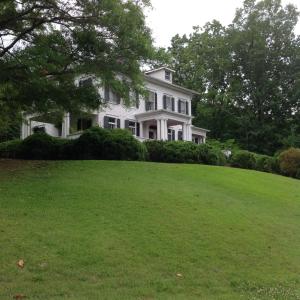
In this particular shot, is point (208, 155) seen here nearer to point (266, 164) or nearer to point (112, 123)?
point (266, 164)

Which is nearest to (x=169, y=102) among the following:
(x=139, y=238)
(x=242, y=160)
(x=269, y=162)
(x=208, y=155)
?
(x=269, y=162)

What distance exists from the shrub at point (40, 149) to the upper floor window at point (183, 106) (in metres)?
20.9

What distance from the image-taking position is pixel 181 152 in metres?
25.7

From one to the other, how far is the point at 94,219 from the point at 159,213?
75.0 inches

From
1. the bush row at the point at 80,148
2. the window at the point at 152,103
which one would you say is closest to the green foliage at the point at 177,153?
the bush row at the point at 80,148

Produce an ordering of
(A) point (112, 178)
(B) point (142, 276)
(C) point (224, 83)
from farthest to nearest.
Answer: (C) point (224, 83), (A) point (112, 178), (B) point (142, 276)

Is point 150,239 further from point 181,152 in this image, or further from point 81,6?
point 181,152

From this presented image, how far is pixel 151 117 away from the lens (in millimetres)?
38688

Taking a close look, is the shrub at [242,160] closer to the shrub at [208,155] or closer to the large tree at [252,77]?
the shrub at [208,155]

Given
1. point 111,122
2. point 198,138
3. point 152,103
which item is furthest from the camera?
point 198,138

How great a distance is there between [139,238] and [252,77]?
4760 cm

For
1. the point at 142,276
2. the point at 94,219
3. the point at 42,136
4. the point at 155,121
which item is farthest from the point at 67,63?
the point at 155,121

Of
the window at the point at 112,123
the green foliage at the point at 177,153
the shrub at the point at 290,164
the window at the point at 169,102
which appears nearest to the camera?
the green foliage at the point at 177,153

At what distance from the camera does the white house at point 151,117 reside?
116 feet
